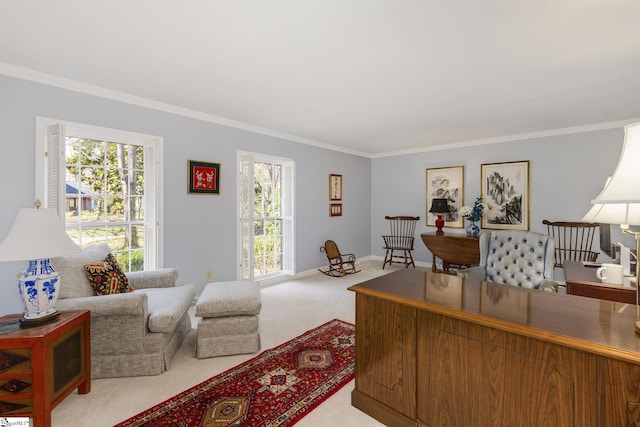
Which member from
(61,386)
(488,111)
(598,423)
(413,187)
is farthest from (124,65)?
(413,187)

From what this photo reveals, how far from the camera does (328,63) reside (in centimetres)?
234

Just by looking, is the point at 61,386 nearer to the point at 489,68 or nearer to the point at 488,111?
the point at 489,68

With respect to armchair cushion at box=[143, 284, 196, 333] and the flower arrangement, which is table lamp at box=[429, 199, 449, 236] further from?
armchair cushion at box=[143, 284, 196, 333]

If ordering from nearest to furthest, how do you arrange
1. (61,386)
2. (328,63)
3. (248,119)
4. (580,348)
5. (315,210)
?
(580,348), (61,386), (328,63), (248,119), (315,210)

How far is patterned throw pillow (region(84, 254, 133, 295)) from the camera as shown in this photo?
2.23 metres

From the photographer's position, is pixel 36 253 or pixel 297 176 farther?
pixel 297 176

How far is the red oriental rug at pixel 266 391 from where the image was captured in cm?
169

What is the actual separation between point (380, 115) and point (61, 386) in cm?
376

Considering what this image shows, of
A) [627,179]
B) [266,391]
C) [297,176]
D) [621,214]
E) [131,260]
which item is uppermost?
[297,176]

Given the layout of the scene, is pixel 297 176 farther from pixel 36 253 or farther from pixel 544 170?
pixel 544 170

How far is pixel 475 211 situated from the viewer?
4832 millimetres

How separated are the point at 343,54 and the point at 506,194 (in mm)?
3984

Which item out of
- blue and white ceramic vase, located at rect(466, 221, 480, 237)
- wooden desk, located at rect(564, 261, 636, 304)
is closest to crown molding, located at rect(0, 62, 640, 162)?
blue and white ceramic vase, located at rect(466, 221, 480, 237)

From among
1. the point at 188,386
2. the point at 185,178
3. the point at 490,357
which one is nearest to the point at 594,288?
the point at 490,357
